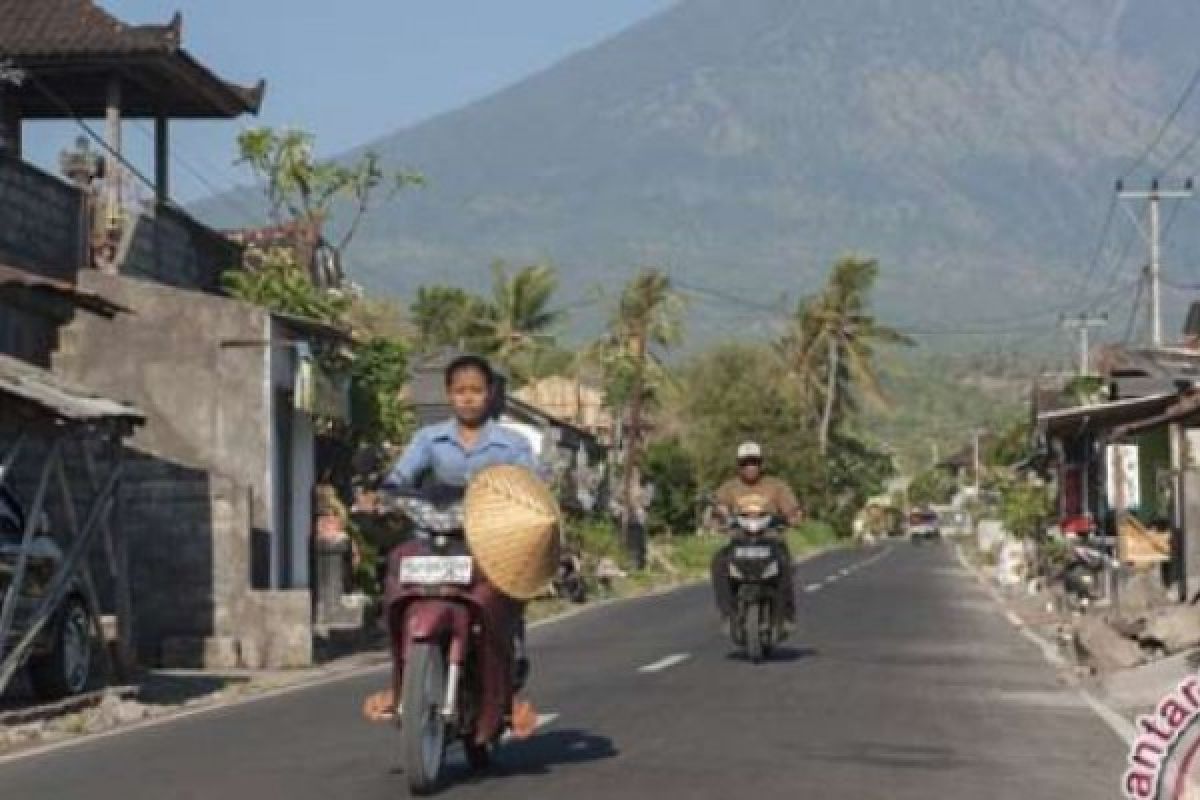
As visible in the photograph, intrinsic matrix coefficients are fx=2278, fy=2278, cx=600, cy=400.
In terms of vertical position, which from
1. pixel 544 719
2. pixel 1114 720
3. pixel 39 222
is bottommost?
pixel 1114 720

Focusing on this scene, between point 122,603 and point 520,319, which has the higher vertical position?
point 520,319

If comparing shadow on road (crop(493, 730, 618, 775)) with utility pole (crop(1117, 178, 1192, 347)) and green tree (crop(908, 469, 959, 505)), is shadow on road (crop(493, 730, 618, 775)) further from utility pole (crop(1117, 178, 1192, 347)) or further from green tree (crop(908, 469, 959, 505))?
green tree (crop(908, 469, 959, 505))

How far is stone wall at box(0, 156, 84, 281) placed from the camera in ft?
66.2

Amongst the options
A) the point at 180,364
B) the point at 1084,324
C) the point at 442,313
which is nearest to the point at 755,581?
the point at 180,364

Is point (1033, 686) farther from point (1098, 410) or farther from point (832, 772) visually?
point (1098, 410)

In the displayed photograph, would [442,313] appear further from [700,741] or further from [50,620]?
[700,741]

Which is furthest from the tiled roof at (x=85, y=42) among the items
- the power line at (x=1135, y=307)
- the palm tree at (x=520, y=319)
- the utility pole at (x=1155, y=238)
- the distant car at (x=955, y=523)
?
the distant car at (x=955, y=523)

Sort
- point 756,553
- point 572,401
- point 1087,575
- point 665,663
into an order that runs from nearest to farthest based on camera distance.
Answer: point 756,553, point 665,663, point 1087,575, point 572,401

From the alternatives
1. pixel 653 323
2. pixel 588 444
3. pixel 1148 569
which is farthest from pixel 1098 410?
pixel 588 444

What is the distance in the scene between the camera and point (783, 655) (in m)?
19.8

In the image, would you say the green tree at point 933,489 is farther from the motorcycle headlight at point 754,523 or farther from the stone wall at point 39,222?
the motorcycle headlight at point 754,523

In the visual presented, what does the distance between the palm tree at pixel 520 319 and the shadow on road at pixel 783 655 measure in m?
54.2

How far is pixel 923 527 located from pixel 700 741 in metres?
96.7

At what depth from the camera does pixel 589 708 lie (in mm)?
14242
